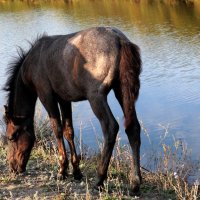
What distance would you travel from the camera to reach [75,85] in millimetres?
5234

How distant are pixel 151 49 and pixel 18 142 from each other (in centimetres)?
1286

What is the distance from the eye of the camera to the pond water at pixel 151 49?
32.4 ft

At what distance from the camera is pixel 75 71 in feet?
16.9

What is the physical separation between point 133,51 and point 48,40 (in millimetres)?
1454

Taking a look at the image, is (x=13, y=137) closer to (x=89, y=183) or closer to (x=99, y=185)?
(x=89, y=183)

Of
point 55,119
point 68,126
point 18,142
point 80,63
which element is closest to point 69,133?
point 68,126

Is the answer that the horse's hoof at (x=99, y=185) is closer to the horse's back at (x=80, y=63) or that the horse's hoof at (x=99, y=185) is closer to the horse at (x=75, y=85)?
the horse at (x=75, y=85)

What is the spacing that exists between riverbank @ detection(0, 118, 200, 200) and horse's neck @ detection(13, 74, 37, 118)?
88 centimetres

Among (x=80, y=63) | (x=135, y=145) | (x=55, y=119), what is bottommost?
(x=135, y=145)

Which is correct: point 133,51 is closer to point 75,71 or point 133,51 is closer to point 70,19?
point 75,71

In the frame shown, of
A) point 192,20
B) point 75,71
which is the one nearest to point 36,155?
point 75,71

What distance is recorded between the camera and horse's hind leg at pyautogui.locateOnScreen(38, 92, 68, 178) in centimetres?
577

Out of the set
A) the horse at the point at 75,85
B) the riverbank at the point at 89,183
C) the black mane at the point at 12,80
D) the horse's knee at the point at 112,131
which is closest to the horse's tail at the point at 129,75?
the horse at the point at 75,85

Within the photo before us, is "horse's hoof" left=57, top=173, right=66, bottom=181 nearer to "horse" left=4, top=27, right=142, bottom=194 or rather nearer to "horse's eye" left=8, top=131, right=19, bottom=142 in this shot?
"horse" left=4, top=27, right=142, bottom=194
